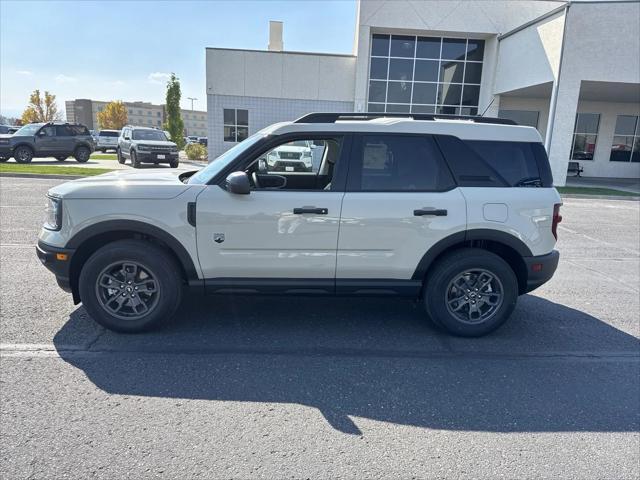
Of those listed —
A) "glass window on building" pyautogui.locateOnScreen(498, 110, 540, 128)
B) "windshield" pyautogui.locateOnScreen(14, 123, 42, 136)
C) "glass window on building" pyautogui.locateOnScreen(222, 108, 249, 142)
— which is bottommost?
"windshield" pyautogui.locateOnScreen(14, 123, 42, 136)

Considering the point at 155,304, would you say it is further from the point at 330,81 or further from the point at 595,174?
the point at 595,174

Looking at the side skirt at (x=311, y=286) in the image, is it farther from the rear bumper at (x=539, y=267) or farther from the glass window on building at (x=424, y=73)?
the glass window on building at (x=424, y=73)

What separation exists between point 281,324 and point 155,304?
3.84 ft

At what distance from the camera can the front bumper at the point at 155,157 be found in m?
19.8

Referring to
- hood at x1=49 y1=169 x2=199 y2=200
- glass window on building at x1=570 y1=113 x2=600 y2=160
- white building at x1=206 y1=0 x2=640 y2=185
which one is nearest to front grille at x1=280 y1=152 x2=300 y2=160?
hood at x1=49 y1=169 x2=199 y2=200

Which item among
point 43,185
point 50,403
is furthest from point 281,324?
point 43,185

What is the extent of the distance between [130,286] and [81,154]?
21.4m

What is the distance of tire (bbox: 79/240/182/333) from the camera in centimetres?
385

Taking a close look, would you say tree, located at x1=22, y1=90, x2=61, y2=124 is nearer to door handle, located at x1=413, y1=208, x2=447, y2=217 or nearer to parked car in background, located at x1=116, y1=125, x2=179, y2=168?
parked car in background, located at x1=116, y1=125, x2=179, y2=168

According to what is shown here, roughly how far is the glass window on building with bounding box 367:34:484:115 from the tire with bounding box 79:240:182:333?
21333 mm

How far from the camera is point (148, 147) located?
65.0ft

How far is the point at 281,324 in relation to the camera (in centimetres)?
432

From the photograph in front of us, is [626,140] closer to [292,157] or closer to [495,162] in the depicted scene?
[495,162]

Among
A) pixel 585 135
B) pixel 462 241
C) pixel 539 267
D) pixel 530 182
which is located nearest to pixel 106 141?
pixel 585 135
